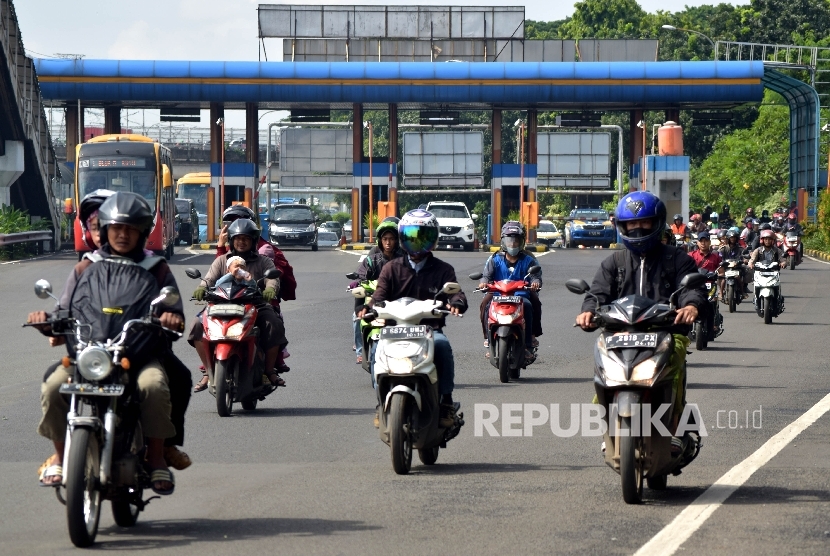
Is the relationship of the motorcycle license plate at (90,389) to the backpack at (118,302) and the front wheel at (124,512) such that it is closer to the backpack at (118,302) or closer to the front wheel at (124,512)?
the backpack at (118,302)

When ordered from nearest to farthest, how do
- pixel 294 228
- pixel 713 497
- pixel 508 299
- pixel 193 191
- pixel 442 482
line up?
pixel 713 497, pixel 442 482, pixel 508 299, pixel 294 228, pixel 193 191

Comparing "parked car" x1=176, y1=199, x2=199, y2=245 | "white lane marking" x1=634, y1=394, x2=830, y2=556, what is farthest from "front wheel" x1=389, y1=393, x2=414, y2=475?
"parked car" x1=176, y1=199, x2=199, y2=245

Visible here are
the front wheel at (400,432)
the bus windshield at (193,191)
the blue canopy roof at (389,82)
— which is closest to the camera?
the front wheel at (400,432)

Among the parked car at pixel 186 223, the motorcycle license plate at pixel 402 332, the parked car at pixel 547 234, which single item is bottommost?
the parked car at pixel 547 234

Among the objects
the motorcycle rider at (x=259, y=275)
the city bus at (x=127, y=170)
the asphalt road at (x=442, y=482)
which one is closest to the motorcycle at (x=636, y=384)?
the asphalt road at (x=442, y=482)

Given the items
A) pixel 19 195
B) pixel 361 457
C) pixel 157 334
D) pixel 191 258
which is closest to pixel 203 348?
pixel 361 457

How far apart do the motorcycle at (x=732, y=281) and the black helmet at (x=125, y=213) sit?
1712cm

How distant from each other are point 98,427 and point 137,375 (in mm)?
421

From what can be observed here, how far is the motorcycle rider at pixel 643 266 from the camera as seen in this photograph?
25.3ft

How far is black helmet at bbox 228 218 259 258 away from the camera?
11.6 metres

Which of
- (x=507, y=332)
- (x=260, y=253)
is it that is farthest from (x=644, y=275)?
(x=507, y=332)

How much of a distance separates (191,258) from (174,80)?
582 inches

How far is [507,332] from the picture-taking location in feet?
45.3

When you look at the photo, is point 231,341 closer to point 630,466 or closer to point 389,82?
point 630,466
